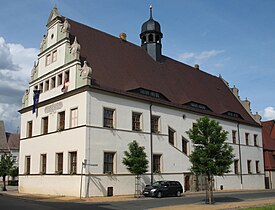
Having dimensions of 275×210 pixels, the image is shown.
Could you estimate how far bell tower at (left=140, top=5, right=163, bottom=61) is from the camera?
4328cm

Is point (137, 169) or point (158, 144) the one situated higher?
point (158, 144)

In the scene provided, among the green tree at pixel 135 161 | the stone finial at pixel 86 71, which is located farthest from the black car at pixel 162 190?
the stone finial at pixel 86 71

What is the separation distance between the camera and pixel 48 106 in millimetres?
34219

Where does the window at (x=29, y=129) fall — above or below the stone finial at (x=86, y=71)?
below

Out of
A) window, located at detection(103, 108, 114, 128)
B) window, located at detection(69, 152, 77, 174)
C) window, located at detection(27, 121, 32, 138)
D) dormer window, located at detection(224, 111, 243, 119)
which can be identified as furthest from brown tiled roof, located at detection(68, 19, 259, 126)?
window, located at detection(27, 121, 32, 138)

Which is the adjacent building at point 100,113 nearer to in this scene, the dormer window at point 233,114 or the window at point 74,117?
the window at point 74,117

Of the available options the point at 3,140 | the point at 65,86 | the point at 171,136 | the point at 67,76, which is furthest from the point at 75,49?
the point at 3,140

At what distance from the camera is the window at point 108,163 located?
29.8 meters

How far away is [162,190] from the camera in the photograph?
94.8ft

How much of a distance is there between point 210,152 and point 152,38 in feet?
76.7

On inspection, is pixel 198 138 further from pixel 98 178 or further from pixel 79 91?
pixel 79 91

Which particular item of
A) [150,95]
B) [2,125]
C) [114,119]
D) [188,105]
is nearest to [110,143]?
[114,119]

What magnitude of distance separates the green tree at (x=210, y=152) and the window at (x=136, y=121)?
934 centimetres

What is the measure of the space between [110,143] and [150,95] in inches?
295
